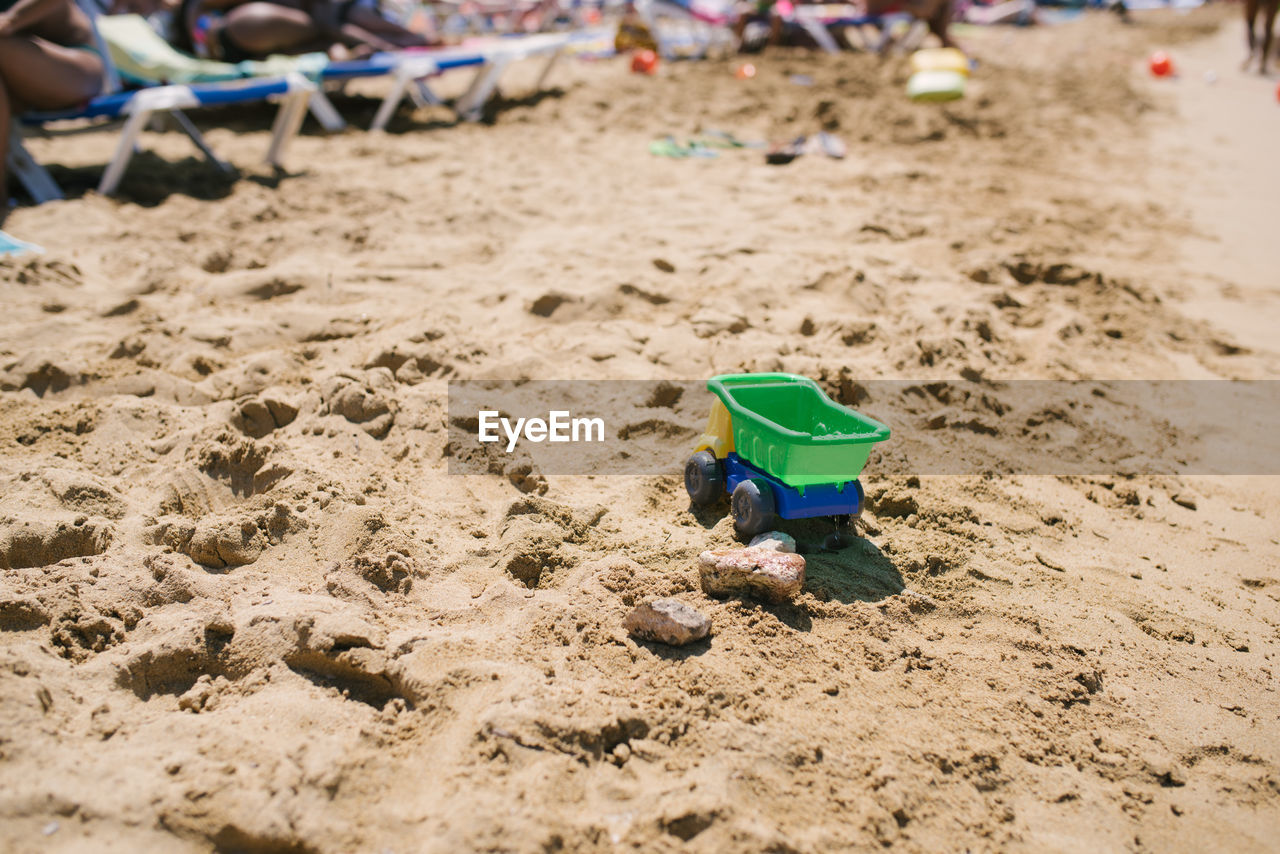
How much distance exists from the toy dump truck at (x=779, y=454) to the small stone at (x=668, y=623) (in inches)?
16.2

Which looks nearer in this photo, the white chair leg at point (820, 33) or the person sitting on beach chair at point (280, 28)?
the person sitting on beach chair at point (280, 28)

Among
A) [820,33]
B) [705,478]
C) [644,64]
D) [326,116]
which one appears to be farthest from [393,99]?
[820,33]

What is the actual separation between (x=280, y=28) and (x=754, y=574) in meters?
7.90

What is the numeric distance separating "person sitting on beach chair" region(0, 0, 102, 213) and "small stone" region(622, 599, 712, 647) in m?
4.61

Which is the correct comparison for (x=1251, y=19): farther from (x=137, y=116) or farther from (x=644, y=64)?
(x=137, y=116)

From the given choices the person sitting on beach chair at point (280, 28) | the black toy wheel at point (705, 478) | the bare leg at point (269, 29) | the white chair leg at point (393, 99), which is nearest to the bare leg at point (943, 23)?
the person sitting on beach chair at point (280, 28)

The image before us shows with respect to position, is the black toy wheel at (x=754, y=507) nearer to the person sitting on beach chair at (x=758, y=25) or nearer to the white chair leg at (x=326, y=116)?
the white chair leg at (x=326, y=116)

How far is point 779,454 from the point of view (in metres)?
2.23

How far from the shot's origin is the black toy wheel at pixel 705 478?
249 cm

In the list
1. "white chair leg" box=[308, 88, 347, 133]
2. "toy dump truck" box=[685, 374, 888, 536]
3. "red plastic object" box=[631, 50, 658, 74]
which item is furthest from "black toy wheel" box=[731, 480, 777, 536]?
"red plastic object" box=[631, 50, 658, 74]

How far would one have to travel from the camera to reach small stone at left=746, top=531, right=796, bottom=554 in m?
2.23

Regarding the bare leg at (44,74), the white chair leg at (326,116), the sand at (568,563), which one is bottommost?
the sand at (568,563)

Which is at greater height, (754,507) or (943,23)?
(943,23)

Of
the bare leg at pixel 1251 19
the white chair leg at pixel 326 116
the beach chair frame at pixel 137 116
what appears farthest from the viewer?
the bare leg at pixel 1251 19
